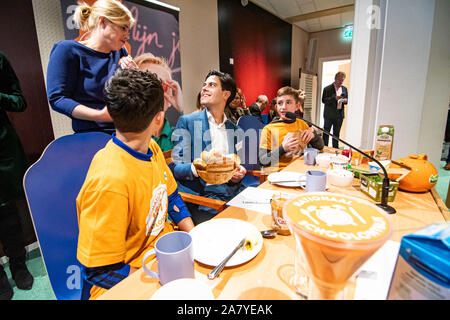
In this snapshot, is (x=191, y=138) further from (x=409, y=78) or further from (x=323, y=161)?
(x=409, y=78)

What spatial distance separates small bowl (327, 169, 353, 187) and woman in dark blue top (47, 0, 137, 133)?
4.47 ft

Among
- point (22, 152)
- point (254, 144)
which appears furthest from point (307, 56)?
point (22, 152)

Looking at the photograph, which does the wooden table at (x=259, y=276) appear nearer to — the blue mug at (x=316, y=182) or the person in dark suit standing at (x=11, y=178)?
the blue mug at (x=316, y=182)

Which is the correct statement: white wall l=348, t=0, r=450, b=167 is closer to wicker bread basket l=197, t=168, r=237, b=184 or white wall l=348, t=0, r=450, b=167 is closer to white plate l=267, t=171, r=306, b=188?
white plate l=267, t=171, r=306, b=188

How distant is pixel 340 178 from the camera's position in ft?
4.20

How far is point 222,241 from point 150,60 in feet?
8.71

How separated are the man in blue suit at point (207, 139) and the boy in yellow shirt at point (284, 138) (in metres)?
0.37

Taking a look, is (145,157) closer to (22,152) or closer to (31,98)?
(22,152)

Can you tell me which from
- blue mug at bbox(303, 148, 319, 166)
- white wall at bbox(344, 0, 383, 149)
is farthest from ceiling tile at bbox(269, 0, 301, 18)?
blue mug at bbox(303, 148, 319, 166)

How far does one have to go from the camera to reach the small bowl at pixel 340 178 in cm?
127

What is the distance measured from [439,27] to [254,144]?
191 cm

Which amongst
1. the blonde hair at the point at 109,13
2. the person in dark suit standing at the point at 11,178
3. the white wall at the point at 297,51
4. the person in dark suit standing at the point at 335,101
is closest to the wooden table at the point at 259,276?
the blonde hair at the point at 109,13

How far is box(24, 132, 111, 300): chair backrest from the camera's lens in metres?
0.81

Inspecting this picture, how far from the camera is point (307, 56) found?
717 centimetres
